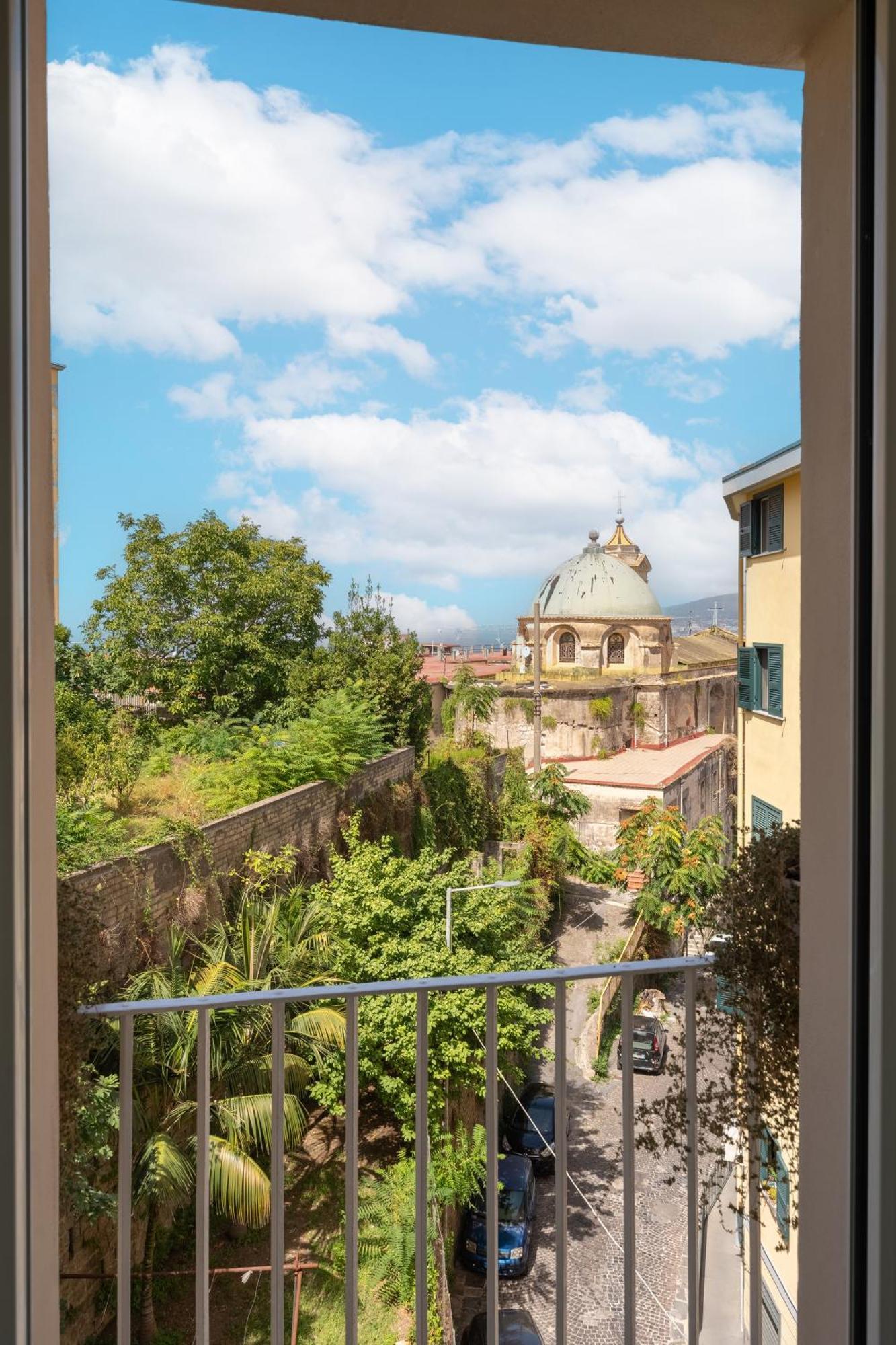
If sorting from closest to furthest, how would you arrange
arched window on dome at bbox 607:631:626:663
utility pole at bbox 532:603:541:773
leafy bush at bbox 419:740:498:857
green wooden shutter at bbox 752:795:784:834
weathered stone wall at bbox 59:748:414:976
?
green wooden shutter at bbox 752:795:784:834 < weathered stone wall at bbox 59:748:414:976 < utility pole at bbox 532:603:541:773 < leafy bush at bbox 419:740:498:857 < arched window on dome at bbox 607:631:626:663

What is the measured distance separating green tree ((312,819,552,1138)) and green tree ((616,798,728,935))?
92 cm

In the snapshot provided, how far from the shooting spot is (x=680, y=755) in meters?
5.24

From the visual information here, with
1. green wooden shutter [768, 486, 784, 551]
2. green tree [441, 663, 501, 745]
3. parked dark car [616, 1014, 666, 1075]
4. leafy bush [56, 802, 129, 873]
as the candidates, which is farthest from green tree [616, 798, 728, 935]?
leafy bush [56, 802, 129, 873]

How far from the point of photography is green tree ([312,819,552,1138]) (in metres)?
4.11

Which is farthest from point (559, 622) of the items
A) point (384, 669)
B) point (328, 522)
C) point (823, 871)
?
point (823, 871)

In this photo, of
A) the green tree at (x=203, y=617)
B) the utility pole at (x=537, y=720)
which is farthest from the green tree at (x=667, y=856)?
the green tree at (x=203, y=617)

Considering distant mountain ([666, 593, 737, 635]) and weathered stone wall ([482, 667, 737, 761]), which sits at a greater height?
distant mountain ([666, 593, 737, 635])

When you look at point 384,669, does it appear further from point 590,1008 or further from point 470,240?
point 470,240

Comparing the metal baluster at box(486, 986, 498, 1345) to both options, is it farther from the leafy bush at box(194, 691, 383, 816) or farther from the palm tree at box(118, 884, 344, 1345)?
the leafy bush at box(194, 691, 383, 816)

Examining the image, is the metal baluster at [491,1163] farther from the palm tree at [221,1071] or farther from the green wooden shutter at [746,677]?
the palm tree at [221,1071]

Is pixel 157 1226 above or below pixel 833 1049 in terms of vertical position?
below

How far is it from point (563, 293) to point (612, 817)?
3.10 m

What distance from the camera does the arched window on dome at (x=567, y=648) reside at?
684 cm

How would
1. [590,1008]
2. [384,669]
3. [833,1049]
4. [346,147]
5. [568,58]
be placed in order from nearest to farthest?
[833,1049]
[568,58]
[346,147]
[590,1008]
[384,669]
